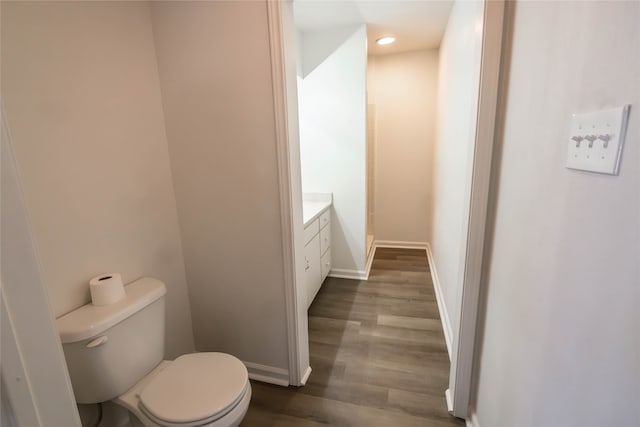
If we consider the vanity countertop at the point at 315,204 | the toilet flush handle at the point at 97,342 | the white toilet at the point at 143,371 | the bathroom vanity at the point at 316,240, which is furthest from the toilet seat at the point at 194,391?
the vanity countertop at the point at 315,204

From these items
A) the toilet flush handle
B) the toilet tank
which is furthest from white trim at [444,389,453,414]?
the toilet flush handle

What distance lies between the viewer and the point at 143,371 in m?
1.28

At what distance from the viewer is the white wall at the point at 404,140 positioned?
3.48 metres

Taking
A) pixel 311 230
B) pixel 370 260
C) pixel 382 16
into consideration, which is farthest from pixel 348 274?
pixel 382 16

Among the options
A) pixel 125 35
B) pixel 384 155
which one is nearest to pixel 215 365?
pixel 125 35

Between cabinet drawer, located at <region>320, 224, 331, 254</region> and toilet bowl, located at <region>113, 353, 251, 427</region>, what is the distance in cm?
145

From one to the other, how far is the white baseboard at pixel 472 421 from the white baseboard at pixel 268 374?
0.96 m

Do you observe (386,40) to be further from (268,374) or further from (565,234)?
(268,374)

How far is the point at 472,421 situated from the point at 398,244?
2.69 m

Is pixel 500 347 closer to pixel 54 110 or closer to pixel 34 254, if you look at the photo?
pixel 34 254

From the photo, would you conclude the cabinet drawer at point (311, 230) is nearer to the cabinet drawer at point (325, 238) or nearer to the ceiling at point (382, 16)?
the cabinet drawer at point (325, 238)

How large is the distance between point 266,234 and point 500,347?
1121mm

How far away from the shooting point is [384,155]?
379 centimetres

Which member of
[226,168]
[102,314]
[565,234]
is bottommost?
[102,314]
